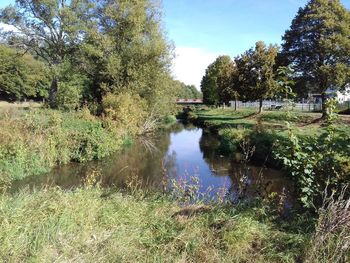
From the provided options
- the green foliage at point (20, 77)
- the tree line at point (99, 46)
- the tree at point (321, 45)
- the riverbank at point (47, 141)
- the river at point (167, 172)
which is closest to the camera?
the river at point (167, 172)

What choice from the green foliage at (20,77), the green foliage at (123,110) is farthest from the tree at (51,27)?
the green foliage at (20,77)

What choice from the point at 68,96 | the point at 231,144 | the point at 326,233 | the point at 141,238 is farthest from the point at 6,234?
the point at 68,96

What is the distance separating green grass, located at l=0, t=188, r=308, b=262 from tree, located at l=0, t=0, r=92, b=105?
25979 millimetres

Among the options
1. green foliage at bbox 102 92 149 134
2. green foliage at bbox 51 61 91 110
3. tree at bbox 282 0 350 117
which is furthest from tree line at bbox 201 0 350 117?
green foliage at bbox 51 61 91 110

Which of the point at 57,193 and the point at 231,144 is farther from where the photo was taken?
the point at 231,144

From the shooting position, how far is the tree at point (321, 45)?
87.3 feet

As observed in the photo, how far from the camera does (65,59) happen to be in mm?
32250

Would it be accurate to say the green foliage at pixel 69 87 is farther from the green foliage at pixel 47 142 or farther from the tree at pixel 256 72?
the tree at pixel 256 72

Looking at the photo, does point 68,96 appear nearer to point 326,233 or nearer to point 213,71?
point 326,233

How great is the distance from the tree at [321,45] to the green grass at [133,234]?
22642 mm

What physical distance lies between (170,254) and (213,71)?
61.4m

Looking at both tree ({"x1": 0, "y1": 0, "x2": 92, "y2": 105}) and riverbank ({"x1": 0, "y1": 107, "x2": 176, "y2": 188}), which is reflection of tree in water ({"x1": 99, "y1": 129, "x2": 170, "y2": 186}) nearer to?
riverbank ({"x1": 0, "y1": 107, "x2": 176, "y2": 188})

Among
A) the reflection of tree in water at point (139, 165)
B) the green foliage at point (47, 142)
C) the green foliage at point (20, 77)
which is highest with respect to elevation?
the green foliage at point (20, 77)

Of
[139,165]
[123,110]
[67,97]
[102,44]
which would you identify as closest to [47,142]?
[139,165]
